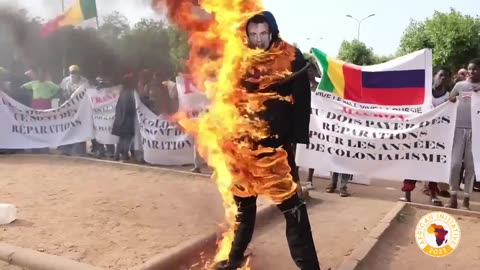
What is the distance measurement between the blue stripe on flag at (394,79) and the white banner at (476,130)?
785 mm

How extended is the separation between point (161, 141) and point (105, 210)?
12.1 ft

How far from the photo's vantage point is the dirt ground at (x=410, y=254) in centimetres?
445

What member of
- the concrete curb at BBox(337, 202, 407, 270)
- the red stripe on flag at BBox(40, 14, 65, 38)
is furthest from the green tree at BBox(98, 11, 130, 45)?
the concrete curb at BBox(337, 202, 407, 270)

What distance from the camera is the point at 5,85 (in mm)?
10719

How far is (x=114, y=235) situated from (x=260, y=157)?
188cm

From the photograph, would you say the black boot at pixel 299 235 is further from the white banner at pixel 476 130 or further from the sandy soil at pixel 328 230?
the white banner at pixel 476 130

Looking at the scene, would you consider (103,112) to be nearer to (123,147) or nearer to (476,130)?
(123,147)

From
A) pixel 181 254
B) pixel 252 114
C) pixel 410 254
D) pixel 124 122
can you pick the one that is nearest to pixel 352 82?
pixel 410 254

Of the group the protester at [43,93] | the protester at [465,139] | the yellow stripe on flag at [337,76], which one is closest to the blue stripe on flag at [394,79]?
the yellow stripe on flag at [337,76]

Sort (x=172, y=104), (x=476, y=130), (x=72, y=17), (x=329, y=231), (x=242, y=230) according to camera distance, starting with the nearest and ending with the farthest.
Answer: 1. (x=242, y=230)
2. (x=329, y=231)
3. (x=72, y=17)
4. (x=476, y=130)
5. (x=172, y=104)

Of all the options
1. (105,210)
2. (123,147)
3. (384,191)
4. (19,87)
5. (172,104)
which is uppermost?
(19,87)

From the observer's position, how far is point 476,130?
660 cm

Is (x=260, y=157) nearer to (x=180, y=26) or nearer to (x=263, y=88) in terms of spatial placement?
(x=263, y=88)

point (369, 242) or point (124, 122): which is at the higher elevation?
point (124, 122)
